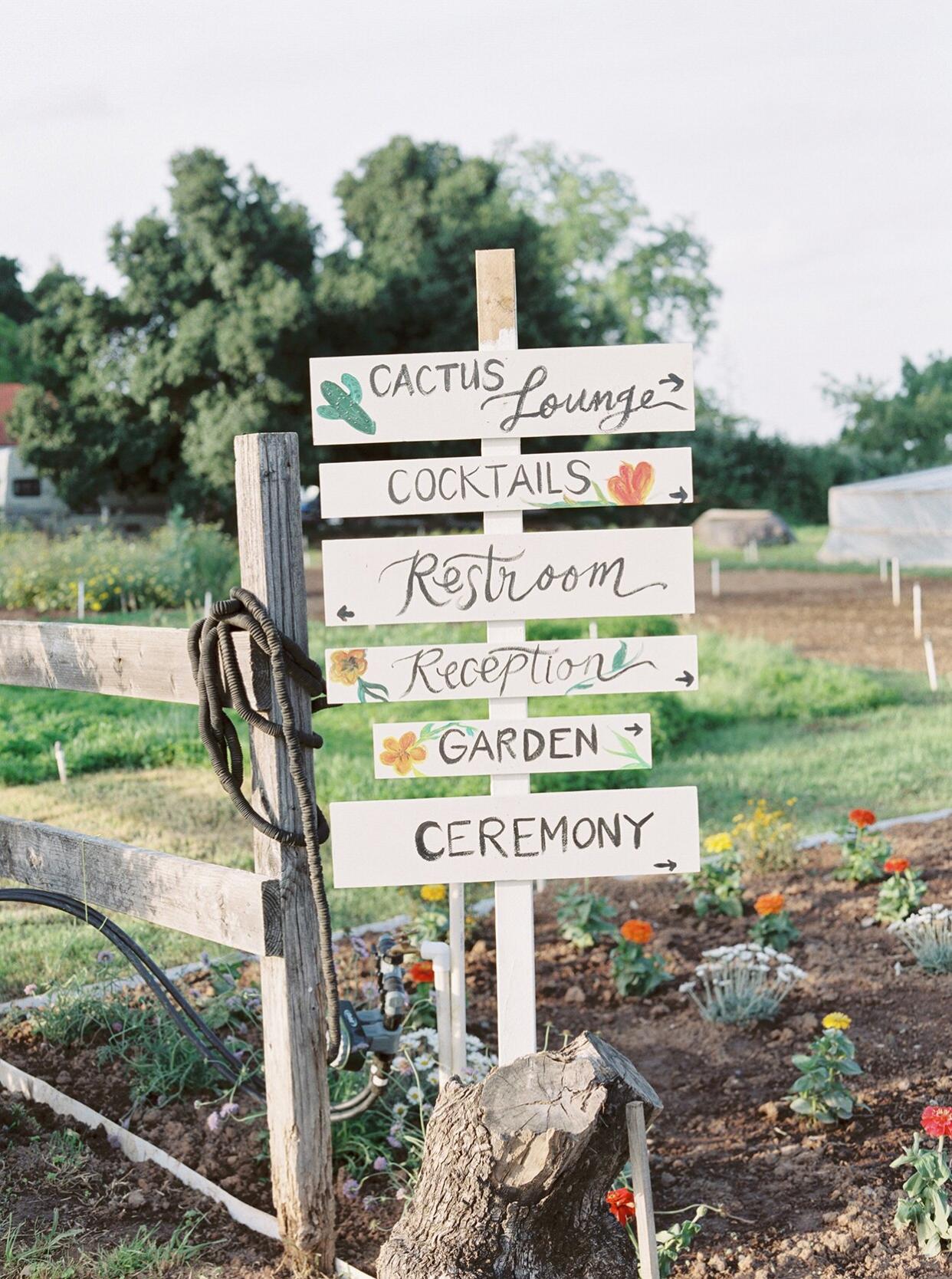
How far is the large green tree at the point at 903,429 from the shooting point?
133 ft

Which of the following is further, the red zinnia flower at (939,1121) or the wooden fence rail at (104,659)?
the wooden fence rail at (104,659)

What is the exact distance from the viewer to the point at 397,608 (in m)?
2.70

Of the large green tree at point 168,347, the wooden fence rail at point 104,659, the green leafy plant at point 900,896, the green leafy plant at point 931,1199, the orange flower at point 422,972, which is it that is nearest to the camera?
the green leafy plant at point 931,1199

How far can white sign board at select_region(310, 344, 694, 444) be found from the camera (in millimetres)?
2664

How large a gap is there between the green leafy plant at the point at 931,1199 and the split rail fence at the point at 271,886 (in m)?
1.22

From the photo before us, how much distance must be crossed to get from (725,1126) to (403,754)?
1.45m

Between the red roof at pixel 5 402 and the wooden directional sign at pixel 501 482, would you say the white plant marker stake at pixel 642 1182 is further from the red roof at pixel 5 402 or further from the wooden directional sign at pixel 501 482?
the red roof at pixel 5 402

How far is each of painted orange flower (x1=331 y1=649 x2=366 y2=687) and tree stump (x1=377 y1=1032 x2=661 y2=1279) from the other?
85 cm

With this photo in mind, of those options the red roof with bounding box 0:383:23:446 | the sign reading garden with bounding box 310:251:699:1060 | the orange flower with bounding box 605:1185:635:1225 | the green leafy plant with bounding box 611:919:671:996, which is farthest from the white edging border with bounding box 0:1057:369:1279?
the red roof with bounding box 0:383:23:446

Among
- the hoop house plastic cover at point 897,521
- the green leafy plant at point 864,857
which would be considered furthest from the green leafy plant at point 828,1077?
the hoop house plastic cover at point 897,521

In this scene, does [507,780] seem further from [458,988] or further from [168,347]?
[168,347]

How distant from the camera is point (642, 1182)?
7.56 feet

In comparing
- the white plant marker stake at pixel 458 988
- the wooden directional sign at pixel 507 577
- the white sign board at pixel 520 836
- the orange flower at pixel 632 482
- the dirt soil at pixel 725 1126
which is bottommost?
the dirt soil at pixel 725 1126

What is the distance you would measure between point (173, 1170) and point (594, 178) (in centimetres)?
4789
